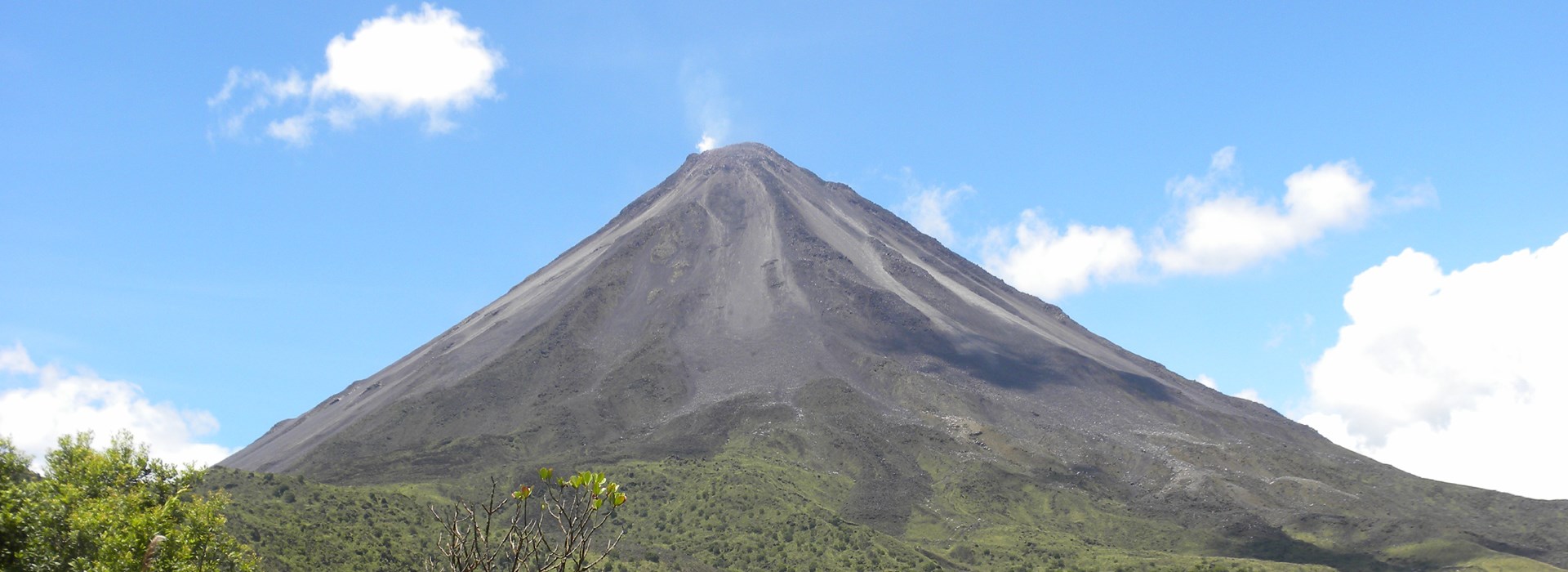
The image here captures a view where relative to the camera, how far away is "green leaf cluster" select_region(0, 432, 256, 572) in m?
28.0

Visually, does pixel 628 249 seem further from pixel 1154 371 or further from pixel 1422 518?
pixel 1422 518

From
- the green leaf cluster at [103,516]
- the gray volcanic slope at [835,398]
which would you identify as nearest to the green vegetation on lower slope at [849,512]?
the gray volcanic slope at [835,398]

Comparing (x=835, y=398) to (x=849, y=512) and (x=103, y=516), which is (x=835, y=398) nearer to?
(x=849, y=512)

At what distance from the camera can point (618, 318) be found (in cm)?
15638

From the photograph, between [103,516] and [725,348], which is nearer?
[103,516]

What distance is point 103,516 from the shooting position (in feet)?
98.6

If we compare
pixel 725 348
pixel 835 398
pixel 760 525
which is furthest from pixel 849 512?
pixel 725 348

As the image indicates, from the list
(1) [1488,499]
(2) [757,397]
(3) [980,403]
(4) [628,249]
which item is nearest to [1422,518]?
(1) [1488,499]

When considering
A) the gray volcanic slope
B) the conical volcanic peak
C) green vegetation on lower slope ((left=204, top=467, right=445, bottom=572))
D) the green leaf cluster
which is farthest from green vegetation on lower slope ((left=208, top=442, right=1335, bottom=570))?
the green leaf cluster

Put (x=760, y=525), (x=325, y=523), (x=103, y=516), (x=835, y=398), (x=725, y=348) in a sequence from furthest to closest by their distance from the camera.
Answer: (x=725, y=348), (x=835, y=398), (x=760, y=525), (x=325, y=523), (x=103, y=516)

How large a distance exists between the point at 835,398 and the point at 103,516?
4052 inches

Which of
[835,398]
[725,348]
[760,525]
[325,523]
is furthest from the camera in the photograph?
[725,348]

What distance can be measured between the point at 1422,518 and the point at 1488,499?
59.1 feet

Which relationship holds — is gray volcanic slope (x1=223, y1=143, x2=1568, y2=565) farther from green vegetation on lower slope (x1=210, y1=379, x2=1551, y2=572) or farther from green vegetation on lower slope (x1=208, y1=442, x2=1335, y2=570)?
green vegetation on lower slope (x1=208, y1=442, x2=1335, y2=570)
